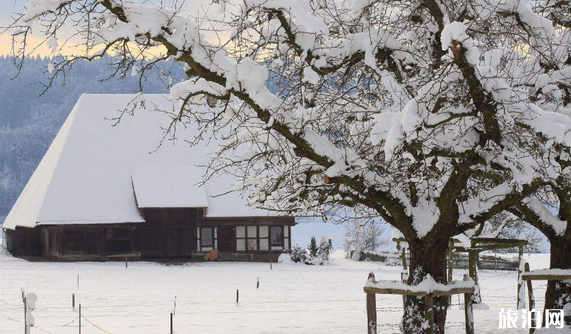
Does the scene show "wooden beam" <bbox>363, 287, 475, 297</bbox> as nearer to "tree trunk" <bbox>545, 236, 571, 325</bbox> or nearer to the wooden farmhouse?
"tree trunk" <bbox>545, 236, 571, 325</bbox>

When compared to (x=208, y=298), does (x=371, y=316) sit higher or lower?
higher

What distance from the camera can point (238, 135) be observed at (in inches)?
559

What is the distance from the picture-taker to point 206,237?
43.9 metres

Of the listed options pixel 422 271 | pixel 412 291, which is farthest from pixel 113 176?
pixel 412 291

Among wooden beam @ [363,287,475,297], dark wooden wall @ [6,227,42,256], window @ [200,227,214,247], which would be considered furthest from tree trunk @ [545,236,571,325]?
dark wooden wall @ [6,227,42,256]

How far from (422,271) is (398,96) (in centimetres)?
273

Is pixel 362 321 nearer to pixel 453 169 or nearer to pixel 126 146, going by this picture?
pixel 453 169

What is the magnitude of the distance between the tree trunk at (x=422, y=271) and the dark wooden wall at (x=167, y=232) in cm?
3040

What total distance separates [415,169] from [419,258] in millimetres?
1293

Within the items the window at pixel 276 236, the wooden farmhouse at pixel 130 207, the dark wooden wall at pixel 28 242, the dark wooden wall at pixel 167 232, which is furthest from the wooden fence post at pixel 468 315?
the dark wooden wall at pixel 28 242

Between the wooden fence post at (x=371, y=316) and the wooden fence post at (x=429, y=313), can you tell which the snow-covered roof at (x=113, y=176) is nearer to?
the wooden fence post at (x=371, y=316)

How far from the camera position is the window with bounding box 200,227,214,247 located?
43750 mm

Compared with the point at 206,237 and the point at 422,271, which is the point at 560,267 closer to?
the point at 422,271

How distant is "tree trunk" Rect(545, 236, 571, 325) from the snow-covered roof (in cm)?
2674
